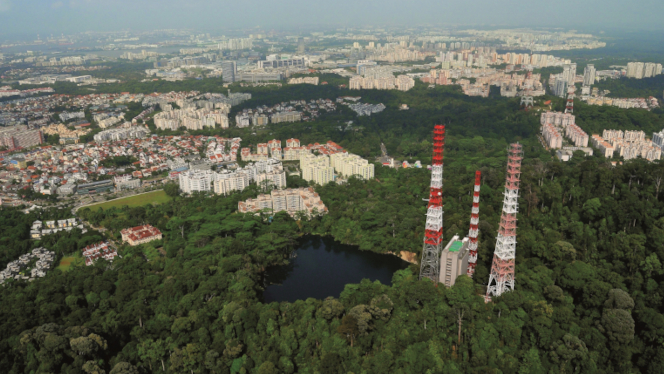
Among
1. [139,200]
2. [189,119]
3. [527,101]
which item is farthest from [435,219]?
[189,119]

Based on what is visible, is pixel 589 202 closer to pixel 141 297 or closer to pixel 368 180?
pixel 368 180

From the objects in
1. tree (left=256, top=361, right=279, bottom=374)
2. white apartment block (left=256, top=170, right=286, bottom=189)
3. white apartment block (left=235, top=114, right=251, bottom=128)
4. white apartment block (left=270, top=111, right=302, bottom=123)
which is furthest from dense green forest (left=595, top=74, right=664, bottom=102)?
tree (left=256, top=361, right=279, bottom=374)

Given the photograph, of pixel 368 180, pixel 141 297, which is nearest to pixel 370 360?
pixel 141 297

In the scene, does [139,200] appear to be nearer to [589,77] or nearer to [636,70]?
[589,77]

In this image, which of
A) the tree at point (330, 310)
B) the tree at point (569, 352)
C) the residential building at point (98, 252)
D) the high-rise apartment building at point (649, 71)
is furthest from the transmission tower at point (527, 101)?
the residential building at point (98, 252)

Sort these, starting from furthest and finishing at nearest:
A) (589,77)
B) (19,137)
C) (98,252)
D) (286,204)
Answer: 1. (589,77)
2. (19,137)
3. (286,204)
4. (98,252)

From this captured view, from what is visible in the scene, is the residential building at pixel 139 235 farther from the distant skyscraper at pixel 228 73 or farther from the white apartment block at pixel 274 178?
the distant skyscraper at pixel 228 73

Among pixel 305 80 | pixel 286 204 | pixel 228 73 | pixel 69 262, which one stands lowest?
pixel 69 262
